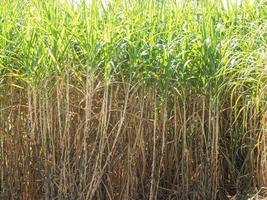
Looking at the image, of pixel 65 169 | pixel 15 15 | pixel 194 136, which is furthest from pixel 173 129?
pixel 15 15

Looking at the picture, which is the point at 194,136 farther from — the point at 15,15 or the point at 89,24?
the point at 15,15

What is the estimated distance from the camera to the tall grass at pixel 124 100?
418 centimetres

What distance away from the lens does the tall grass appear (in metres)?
4.18

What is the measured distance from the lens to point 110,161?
14.2 ft

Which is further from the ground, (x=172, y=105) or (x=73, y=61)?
(x=73, y=61)

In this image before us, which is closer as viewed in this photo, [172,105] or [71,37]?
[71,37]

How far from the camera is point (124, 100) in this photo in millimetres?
4328

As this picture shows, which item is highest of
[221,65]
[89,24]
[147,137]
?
[89,24]

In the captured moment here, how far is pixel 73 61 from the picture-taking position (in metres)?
4.26

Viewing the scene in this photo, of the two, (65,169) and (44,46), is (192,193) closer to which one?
(65,169)

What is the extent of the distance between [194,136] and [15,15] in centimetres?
154

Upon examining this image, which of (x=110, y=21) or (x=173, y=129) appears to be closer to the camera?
(x=110, y=21)

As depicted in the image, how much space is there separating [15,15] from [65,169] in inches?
45.2

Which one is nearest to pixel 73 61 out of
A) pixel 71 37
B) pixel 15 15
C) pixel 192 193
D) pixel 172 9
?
pixel 71 37
